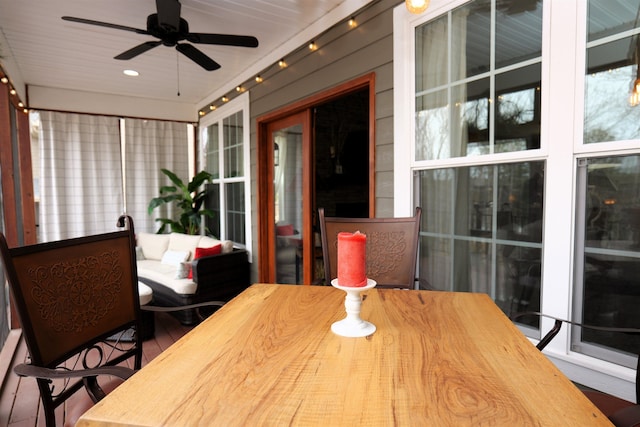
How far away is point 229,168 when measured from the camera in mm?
5203

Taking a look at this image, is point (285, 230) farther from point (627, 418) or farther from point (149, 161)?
point (627, 418)

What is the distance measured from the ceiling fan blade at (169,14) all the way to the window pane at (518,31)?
1.98m

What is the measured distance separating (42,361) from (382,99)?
2324 millimetres

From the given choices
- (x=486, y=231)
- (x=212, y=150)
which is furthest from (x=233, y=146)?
(x=486, y=231)

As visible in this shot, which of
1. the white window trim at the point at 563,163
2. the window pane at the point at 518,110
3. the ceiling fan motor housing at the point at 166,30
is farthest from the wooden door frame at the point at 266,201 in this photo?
the white window trim at the point at 563,163

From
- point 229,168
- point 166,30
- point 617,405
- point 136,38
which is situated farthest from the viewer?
point 229,168

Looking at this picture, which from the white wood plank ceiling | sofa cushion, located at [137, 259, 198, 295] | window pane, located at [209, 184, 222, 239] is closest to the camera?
the white wood plank ceiling

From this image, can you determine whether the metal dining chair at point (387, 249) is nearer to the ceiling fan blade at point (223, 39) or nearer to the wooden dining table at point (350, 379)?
the wooden dining table at point (350, 379)

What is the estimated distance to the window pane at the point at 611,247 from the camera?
4.97 feet

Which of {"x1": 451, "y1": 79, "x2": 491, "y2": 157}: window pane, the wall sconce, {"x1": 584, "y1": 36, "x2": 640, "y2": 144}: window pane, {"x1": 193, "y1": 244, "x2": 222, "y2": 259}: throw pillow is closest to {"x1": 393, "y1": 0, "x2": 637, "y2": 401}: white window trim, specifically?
{"x1": 584, "y1": 36, "x2": 640, "y2": 144}: window pane

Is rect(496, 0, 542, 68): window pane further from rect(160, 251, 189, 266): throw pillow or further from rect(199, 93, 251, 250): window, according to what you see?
rect(160, 251, 189, 266): throw pillow

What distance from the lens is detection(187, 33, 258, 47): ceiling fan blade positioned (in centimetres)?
274

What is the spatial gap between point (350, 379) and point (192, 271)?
3357 millimetres

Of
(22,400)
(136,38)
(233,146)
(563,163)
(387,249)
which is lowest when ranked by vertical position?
(22,400)
